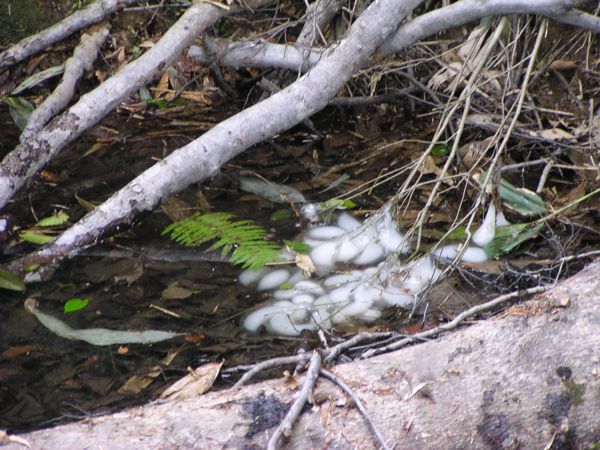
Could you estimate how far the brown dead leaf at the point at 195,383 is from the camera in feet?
6.58

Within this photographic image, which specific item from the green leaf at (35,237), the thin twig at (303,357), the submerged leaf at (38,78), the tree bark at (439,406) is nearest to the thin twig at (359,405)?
the tree bark at (439,406)

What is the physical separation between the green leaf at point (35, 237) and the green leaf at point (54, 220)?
8cm

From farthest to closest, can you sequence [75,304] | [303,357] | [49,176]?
[49,176] < [75,304] < [303,357]

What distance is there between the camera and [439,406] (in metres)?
1.63

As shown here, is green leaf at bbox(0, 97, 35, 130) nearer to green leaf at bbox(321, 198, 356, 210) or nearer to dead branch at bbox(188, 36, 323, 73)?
dead branch at bbox(188, 36, 323, 73)

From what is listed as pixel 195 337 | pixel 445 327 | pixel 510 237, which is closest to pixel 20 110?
pixel 195 337

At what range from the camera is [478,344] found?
5.73 ft

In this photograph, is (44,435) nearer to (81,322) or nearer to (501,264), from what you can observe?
(81,322)

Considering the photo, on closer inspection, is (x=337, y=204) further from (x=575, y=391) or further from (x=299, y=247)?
(x=575, y=391)

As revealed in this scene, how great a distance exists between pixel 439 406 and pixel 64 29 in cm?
266

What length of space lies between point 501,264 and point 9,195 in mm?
1802

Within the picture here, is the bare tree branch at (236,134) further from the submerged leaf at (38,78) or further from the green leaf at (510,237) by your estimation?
the submerged leaf at (38,78)

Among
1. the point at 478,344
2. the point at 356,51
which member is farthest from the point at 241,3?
the point at 478,344

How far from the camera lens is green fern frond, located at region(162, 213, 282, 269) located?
8.79 feet
